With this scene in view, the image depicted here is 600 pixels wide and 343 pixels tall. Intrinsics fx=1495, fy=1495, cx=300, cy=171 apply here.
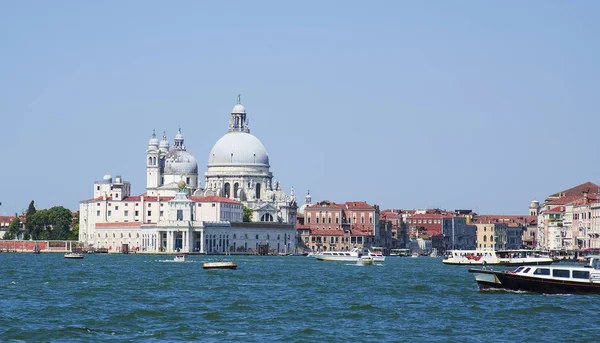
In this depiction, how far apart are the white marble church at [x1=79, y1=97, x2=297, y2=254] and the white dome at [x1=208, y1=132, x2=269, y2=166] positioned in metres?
0.05

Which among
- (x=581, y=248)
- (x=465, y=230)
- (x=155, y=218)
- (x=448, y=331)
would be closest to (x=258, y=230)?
(x=155, y=218)

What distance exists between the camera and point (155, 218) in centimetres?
14462

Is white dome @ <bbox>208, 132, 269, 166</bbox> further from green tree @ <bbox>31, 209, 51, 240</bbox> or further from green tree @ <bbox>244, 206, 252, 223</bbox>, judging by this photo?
green tree @ <bbox>31, 209, 51, 240</bbox>

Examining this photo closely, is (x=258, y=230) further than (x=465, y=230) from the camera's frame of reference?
No

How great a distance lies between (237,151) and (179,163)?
6992 millimetres

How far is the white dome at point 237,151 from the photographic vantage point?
530 feet

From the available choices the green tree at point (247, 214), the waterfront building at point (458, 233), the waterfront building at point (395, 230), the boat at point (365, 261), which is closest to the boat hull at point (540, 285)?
the boat at point (365, 261)

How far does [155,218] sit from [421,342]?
11033 centimetres

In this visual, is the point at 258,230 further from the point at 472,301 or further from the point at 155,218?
the point at 472,301

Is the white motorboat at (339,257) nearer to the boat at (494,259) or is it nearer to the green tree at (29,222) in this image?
the boat at (494,259)

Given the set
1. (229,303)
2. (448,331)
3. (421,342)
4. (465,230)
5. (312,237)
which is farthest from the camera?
(465,230)

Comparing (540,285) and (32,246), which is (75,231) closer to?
(32,246)

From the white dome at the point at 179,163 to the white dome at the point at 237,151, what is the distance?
230cm

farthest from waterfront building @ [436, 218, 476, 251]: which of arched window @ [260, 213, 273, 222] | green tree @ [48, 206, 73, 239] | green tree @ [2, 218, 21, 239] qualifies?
green tree @ [2, 218, 21, 239]
